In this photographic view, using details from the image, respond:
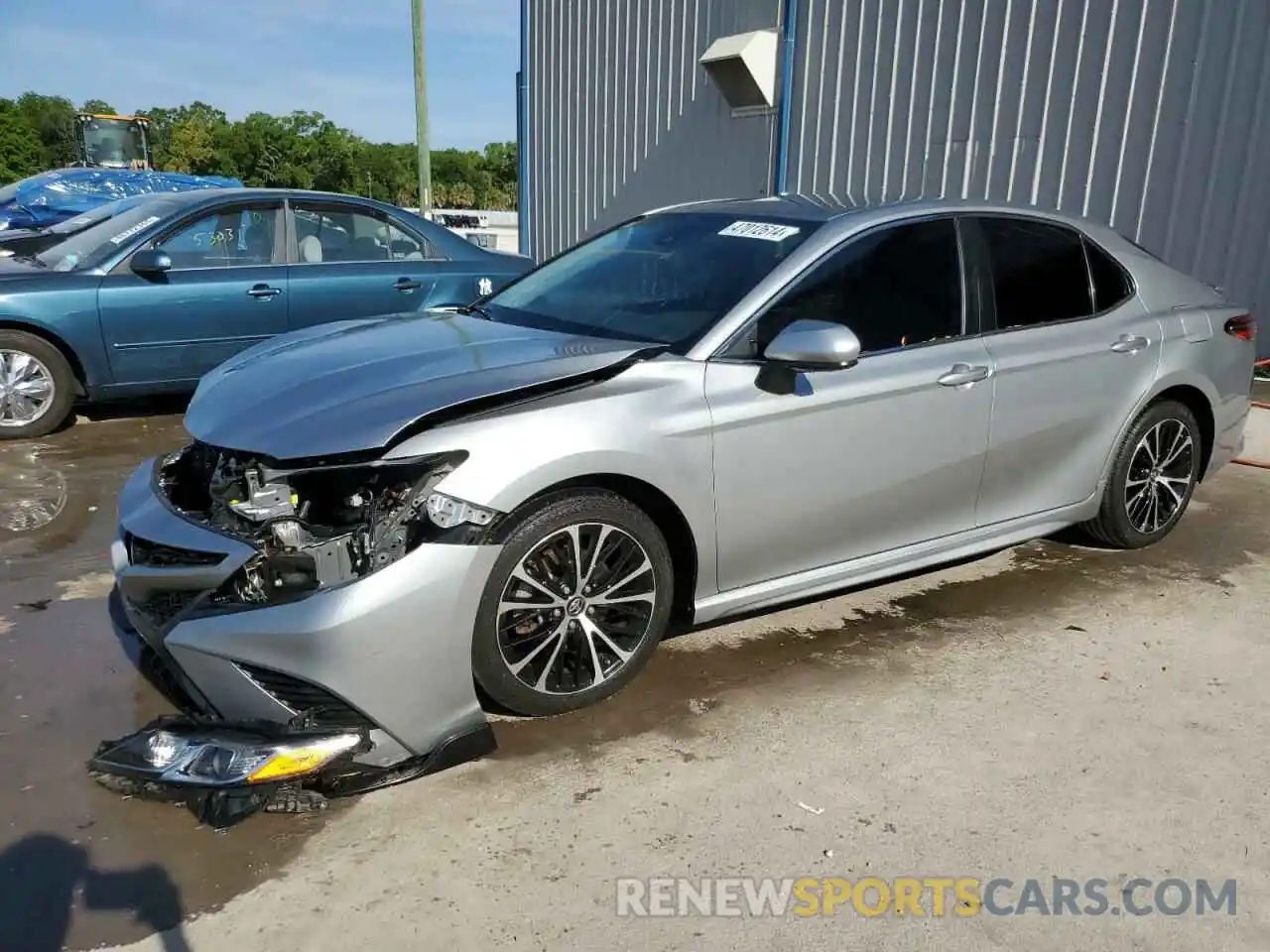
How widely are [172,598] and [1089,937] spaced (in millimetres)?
2504

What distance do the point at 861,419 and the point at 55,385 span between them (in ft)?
17.7

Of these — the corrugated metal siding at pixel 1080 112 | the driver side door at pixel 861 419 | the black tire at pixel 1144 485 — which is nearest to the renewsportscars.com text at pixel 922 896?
the driver side door at pixel 861 419

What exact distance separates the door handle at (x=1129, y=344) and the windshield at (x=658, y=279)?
1.55 meters

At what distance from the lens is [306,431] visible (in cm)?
283

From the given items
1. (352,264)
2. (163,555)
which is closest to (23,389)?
(352,264)

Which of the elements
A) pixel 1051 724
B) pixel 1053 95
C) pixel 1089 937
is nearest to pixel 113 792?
pixel 1089 937

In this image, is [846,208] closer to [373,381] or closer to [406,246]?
[373,381]

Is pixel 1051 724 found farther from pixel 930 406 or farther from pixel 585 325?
pixel 585 325

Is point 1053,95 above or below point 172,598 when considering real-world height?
above

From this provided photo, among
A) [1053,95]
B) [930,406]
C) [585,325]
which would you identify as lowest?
[930,406]

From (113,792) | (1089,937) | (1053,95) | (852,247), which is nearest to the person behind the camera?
(1089,937)

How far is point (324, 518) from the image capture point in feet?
9.36

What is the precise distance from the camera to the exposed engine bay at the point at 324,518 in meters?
2.68

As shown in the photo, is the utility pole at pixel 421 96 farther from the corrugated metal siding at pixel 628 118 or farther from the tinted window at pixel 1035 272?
the tinted window at pixel 1035 272
